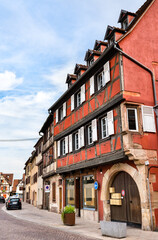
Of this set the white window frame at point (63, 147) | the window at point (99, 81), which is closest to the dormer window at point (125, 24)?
the window at point (99, 81)

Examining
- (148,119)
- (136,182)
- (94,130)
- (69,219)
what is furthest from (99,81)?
(69,219)

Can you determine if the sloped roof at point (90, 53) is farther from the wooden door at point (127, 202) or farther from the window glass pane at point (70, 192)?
the window glass pane at point (70, 192)

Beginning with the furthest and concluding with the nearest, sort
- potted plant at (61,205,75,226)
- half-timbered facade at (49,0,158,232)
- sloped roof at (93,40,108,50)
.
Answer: sloped roof at (93,40,108,50) < potted plant at (61,205,75,226) < half-timbered facade at (49,0,158,232)

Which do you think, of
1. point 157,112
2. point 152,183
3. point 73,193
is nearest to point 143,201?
point 152,183

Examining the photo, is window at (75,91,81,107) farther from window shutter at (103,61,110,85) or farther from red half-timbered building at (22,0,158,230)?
window shutter at (103,61,110,85)

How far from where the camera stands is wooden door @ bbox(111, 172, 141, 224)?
11.9 m

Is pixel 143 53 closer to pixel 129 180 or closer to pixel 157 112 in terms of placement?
pixel 157 112

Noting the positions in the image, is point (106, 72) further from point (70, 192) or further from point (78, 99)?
point (70, 192)

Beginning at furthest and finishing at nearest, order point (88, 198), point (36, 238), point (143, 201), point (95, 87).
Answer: point (88, 198) → point (95, 87) → point (143, 201) → point (36, 238)

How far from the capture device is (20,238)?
9430 mm

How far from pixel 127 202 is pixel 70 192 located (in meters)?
7.40

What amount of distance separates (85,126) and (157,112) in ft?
15.9

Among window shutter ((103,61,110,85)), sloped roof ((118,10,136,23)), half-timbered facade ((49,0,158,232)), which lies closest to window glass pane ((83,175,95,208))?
half-timbered facade ((49,0,158,232))

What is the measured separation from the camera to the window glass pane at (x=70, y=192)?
18809 mm
